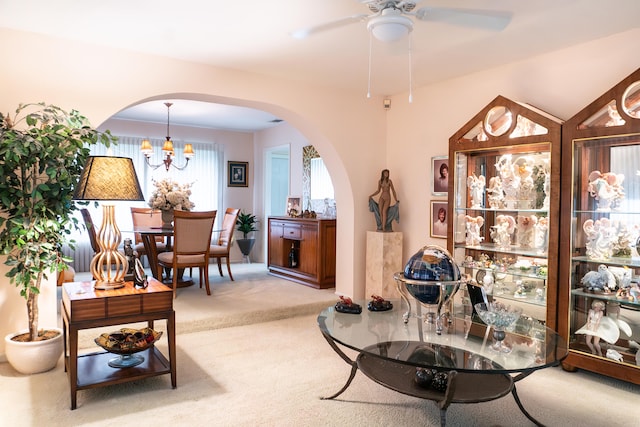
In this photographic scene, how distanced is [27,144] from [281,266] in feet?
13.3

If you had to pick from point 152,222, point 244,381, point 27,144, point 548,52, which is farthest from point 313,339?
point 152,222

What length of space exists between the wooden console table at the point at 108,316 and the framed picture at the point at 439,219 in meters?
2.88

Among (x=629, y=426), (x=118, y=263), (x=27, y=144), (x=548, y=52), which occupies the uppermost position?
(x=548, y=52)

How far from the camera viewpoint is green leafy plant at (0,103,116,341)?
2.96 m

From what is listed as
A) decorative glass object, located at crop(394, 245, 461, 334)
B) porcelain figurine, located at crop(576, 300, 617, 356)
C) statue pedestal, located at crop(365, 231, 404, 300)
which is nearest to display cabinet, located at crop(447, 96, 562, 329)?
porcelain figurine, located at crop(576, 300, 617, 356)

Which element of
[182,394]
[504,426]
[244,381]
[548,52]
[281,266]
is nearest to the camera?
[504,426]

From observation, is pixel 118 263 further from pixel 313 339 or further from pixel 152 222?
pixel 152 222

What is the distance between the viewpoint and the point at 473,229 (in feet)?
13.5

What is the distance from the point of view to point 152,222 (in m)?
6.63

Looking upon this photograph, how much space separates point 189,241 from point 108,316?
91.4 inches

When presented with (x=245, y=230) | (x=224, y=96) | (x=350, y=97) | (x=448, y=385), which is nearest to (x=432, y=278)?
(x=448, y=385)

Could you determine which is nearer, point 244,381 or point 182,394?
point 182,394

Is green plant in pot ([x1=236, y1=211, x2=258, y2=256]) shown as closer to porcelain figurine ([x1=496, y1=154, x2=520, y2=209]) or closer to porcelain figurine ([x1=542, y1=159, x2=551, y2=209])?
porcelain figurine ([x1=496, y1=154, x2=520, y2=209])

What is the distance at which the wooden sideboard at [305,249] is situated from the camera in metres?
5.73
